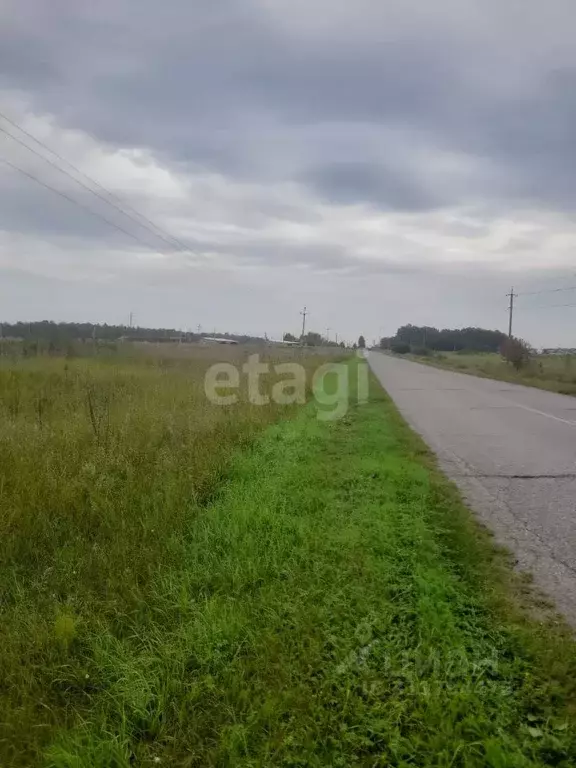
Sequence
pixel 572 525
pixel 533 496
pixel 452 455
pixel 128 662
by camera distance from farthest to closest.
Answer: pixel 452 455, pixel 533 496, pixel 572 525, pixel 128 662

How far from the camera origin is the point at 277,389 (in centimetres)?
1576

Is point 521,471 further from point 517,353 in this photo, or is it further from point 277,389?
point 517,353

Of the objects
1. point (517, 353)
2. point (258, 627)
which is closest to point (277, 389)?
point (258, 627)

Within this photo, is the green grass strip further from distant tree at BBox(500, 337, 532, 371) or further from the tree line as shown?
the tree line

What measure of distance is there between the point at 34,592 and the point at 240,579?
143 cm

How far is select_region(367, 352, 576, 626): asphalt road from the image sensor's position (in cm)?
418

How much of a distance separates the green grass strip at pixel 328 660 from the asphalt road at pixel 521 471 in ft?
1.24

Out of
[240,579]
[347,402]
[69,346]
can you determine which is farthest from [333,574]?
[69,346]

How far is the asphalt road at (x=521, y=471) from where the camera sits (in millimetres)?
4184

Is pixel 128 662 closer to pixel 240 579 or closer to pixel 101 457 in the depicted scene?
pixel 240 579

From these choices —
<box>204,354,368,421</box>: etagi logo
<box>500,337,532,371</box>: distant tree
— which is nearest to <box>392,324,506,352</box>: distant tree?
<box>500,337,532,371</box>: distant tree

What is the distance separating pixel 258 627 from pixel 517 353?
3564cm

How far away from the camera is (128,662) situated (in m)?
2.89

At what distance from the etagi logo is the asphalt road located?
1927mm
